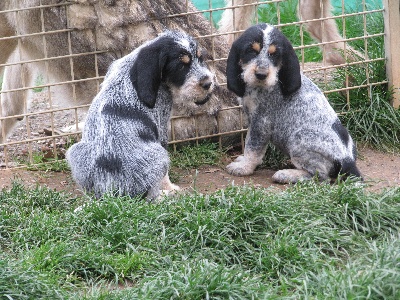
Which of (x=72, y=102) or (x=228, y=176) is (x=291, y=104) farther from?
(x=72, y=102)

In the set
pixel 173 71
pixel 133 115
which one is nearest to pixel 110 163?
pixel 133 115

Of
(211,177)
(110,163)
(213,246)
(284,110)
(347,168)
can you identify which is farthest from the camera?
(211,177)

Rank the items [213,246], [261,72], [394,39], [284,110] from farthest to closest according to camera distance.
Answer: [394,39] < [284,110] < [261,72] < [213,246]

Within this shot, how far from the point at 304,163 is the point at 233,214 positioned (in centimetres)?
163

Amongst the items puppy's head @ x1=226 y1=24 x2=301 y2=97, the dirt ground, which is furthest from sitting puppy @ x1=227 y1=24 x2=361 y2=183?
the dirt ground

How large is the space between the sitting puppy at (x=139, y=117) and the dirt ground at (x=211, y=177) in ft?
2.04

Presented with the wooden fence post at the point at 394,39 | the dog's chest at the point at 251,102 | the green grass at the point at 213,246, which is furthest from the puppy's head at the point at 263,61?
the wooden fence post at the point at 394,39

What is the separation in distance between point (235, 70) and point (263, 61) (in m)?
0.31

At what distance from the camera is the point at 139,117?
6.27 metres

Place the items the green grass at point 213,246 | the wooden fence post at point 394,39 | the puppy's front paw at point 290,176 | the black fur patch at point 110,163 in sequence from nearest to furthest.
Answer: the green grass at point 213,246 → the black fur patch at point 110,163 → the puppy's front paw at point 290,176 → the wooden fence post at point 394,39

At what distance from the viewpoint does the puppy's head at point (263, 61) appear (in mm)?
6547

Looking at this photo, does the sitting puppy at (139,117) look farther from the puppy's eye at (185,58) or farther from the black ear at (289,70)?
the black ear at (289,70)

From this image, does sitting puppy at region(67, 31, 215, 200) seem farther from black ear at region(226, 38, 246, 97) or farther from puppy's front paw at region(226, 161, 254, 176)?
puppy's front paw at region(226, 161, 254, 176)

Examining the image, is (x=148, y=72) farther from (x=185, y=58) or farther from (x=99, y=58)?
(x=99, y=58)
